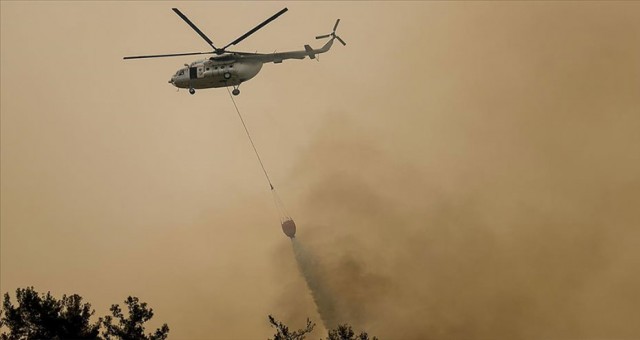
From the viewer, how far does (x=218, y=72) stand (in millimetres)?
44875

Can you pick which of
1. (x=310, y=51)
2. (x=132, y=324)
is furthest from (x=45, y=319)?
(x=310, y=51)

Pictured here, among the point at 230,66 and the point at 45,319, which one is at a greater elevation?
the point at 230,66

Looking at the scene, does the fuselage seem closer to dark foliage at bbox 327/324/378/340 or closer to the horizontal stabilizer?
the horizontal stabilizer

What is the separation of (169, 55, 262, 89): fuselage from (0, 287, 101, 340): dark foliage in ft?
68.8

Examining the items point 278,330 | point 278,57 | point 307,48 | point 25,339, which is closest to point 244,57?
point 278,57

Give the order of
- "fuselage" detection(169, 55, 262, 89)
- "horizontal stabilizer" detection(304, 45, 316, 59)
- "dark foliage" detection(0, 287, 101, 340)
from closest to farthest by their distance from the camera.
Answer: "dark foliage" detection(0, 287, 101, 340)
"horizontal stabilizer" detection(304, 45, 316, 59)
"fuselage" detection(169, 55, 262, 89)

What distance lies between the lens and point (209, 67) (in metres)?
45.2

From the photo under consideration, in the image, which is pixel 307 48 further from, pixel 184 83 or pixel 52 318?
pixel 52 318

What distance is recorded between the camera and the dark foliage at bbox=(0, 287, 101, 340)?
105 ft

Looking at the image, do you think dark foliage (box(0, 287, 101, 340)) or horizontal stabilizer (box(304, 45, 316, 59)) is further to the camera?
horizontal stabilizer (box(304, 45, 316, 59))

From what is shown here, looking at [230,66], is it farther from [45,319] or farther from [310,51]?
[45,319]

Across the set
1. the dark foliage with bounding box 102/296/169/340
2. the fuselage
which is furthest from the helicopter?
the dark foliage with bounding box 102/296/169/340

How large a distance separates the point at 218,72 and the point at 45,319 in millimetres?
23226

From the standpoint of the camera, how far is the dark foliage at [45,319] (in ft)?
105
